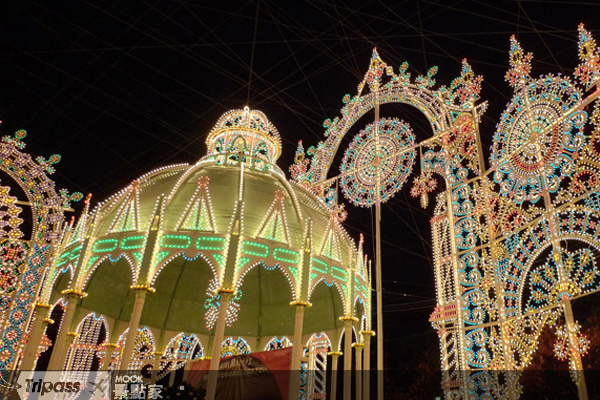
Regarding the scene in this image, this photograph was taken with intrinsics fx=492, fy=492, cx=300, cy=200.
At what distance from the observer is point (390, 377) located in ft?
107

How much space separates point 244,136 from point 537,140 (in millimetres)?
11438

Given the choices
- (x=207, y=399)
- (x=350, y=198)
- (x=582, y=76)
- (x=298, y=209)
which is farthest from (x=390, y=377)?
(x=582, y=76)

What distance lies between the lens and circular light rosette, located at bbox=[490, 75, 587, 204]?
474 inches

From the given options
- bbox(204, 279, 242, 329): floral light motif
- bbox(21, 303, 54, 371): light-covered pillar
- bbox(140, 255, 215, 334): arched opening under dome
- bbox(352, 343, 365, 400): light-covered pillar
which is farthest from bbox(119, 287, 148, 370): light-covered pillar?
bbox(352, 343, 365, 400): light-covered pillar

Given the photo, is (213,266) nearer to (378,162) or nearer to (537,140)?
(378,162)

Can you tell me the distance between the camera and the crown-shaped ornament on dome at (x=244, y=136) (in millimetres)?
20250

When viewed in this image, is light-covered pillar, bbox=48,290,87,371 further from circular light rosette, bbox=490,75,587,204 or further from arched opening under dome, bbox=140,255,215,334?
circular light rosette, bbox=490,75,587,204

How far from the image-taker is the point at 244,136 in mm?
20391

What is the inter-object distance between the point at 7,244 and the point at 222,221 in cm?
762

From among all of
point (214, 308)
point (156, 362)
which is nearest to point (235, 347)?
point (214, 308)

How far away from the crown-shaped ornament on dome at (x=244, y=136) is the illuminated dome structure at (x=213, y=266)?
0.05 meters

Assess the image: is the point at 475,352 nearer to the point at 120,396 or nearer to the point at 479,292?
the point at 479,292

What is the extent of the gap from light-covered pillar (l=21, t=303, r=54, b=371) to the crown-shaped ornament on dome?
8.36 meters

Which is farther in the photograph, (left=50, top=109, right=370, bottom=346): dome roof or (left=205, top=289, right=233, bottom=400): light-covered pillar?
(left=50, top=109, right=370, bottom=346): dome roof
